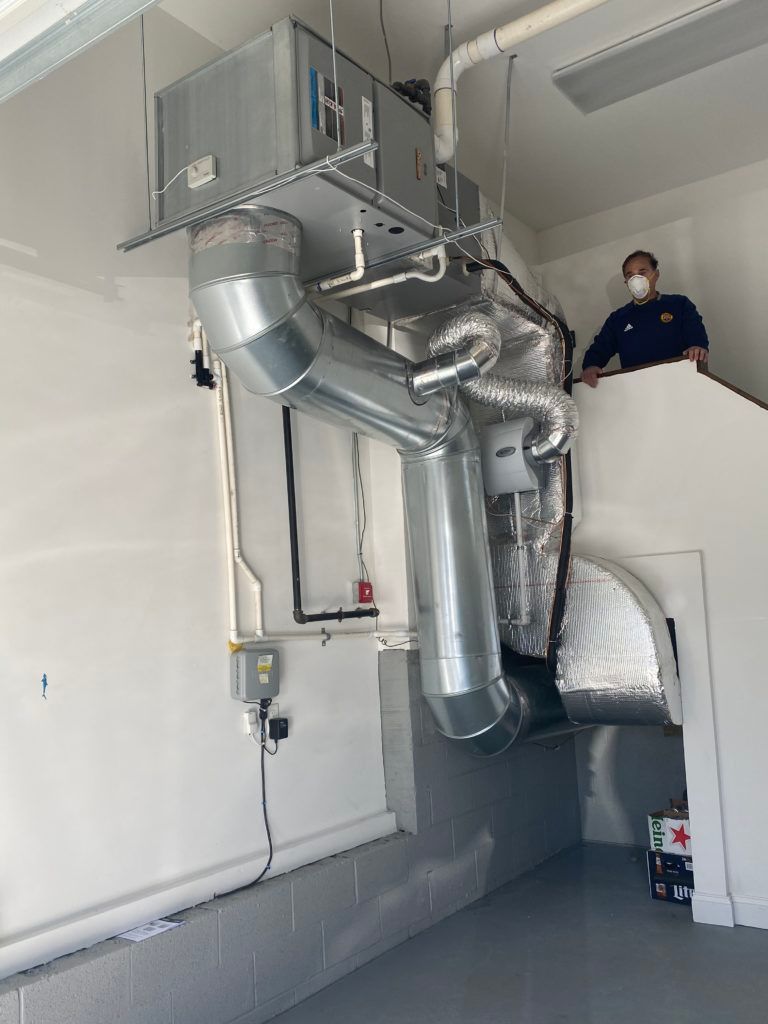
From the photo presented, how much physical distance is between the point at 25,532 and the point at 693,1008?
267 cm

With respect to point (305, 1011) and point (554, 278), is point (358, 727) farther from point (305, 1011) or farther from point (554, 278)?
point (554, 278)

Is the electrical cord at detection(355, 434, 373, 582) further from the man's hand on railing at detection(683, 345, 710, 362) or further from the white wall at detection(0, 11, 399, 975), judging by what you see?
the man's hand on railing at detection(683, 345, 710, 362)

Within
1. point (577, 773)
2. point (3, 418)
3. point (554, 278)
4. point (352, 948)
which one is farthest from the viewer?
point (554, 278)

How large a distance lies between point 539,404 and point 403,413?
2.61ft

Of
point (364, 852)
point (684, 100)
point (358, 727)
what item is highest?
point (684, 100)

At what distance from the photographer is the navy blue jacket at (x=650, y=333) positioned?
13.8ft

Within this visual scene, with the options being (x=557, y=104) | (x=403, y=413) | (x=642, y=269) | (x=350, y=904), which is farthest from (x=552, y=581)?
(x=557, y=104)

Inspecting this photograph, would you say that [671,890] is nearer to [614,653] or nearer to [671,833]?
[671,833]

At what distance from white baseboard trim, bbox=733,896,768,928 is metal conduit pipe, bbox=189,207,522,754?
1138 millimetres

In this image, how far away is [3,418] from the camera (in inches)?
99.4

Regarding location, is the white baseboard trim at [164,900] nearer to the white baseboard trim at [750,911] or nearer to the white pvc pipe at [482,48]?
the white baseboard trim at [750,911]

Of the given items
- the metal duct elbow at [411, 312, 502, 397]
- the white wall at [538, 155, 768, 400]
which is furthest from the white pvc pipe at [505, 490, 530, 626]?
the white wall at [538, 155, 768, 400]

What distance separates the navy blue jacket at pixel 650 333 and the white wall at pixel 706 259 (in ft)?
2.20

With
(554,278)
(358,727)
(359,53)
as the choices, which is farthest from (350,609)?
(554,278)
